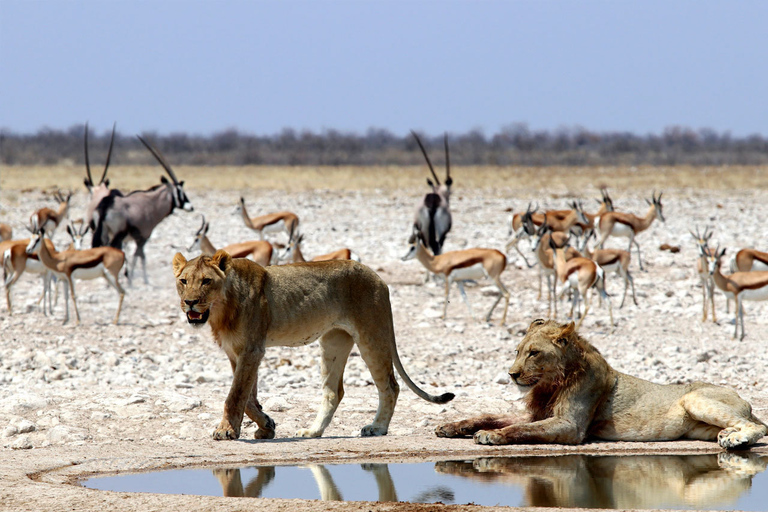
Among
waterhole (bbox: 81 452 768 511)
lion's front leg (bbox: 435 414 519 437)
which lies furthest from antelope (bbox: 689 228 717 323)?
waterhole (bbox: 81 452 768 511)

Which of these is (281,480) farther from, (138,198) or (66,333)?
(138,198)

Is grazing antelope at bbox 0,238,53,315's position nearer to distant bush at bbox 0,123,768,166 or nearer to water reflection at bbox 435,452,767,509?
water reflection at bbox 435,452,767,509

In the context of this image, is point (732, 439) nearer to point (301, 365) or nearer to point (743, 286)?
point (301, 365)

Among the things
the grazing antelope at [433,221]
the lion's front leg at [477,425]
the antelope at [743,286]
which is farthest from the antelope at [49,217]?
the lion's front leg at [477,425]

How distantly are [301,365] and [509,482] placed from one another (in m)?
5.14

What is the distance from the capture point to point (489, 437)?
21.6 feet

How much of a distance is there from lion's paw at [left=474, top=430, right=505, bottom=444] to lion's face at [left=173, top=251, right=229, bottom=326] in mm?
1891

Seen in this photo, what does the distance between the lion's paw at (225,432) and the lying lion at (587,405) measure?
1397 millimetres

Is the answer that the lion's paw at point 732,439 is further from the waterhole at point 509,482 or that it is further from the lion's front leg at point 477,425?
the lion's front leg at point 477,425

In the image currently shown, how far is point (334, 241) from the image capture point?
19.7m

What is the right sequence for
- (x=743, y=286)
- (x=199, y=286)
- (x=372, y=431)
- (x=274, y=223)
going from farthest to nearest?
(x=274, y=223) < (x=743, y=286) < (x=372, y=431) < (x=199, y=286)

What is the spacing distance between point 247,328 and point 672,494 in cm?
281

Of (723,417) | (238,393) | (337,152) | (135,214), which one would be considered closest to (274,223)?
(135,214)

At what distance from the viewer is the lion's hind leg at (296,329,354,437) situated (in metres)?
7.31
